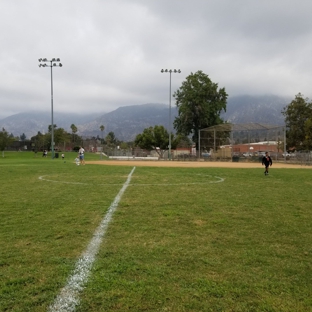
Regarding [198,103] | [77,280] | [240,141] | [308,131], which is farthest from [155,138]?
[77,280]

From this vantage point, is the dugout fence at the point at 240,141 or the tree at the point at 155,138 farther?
the tree at the point at 155,138

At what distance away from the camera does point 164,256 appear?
3.90 m

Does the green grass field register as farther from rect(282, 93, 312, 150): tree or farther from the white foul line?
rect(282, 93, 312, 150): tree

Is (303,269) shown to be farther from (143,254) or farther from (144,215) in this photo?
(144,215)

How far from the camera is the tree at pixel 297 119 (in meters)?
47.9

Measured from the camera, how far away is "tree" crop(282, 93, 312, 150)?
47.9 m

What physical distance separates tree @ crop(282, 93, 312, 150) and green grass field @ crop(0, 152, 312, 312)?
147 ft

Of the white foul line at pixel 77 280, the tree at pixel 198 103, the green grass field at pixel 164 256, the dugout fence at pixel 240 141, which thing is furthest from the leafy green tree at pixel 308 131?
the white foul line at pixel 77 280

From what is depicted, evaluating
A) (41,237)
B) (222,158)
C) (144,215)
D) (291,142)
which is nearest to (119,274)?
(41,237)

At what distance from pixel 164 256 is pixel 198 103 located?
168 ft

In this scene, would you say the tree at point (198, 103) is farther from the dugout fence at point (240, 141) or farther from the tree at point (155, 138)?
the tree at point (155, 138)

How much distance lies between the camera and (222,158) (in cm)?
4119

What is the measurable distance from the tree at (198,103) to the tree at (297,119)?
11.1m

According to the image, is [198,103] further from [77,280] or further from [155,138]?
[77,280]
